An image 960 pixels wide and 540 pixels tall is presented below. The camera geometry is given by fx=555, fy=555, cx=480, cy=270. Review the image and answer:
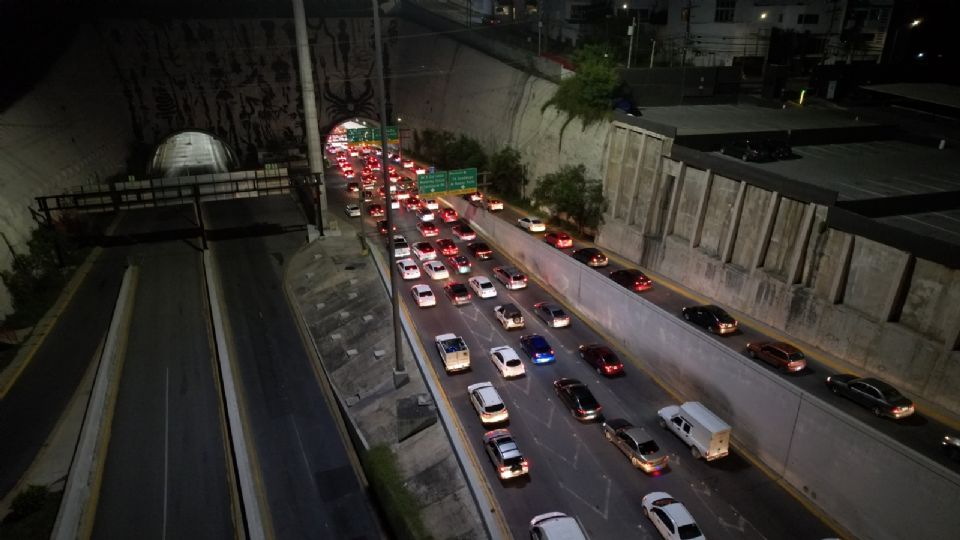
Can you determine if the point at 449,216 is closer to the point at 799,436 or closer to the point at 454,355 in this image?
the point at 454,355

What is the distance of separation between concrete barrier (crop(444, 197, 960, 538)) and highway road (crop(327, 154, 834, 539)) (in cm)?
106

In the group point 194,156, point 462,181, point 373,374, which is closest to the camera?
point 373,374

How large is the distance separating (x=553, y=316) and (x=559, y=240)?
10.7 metres

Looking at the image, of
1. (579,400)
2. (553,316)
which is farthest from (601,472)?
(553,316)

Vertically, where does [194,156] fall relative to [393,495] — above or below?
above

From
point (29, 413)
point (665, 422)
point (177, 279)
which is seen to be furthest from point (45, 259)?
point (665, 422)

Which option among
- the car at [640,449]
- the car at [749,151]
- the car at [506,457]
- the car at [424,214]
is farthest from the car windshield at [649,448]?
the car at [424,214]

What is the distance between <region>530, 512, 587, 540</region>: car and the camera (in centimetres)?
1995

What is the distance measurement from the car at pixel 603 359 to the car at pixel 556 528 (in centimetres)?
1116

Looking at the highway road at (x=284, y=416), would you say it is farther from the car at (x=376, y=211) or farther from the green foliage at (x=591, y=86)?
the green foliage at (x=591, y=86)

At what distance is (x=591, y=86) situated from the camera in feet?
157

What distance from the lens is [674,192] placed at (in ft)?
130

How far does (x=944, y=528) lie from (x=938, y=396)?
8689 mm

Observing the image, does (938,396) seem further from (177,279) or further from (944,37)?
(177,279)
